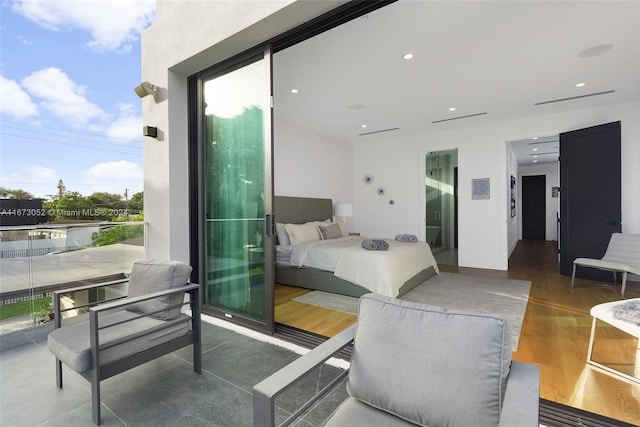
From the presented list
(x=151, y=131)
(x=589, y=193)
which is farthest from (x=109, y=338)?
(x=589, y=193)

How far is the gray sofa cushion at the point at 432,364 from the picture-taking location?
927 mm

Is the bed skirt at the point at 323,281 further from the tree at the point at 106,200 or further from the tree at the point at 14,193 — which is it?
the tree at the point at 14,193

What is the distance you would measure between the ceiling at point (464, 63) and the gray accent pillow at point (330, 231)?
207 cm

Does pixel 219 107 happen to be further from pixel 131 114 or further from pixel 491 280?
pixel 131 114

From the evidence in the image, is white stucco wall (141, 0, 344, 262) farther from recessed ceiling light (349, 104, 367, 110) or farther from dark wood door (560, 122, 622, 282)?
dark wood door (560, 122, 622, 282)

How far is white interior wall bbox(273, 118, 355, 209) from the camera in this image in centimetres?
550

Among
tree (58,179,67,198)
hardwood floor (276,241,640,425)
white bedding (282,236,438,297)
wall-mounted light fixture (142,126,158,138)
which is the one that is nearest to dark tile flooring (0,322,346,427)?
hardwood floor (276,241,640,425)

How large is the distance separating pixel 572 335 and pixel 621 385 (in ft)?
2.79

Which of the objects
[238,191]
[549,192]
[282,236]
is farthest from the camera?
[549,192]

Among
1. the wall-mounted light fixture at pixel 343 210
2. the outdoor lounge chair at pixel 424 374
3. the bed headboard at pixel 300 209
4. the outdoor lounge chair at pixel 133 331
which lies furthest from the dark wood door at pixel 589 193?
the outdoor lounge chair at pixel 133 331

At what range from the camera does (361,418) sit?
1.05m

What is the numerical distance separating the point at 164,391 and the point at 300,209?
4.10 metres

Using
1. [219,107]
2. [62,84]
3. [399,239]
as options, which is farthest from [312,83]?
[62,84]

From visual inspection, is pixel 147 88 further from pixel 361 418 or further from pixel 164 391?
pixel 361 418
